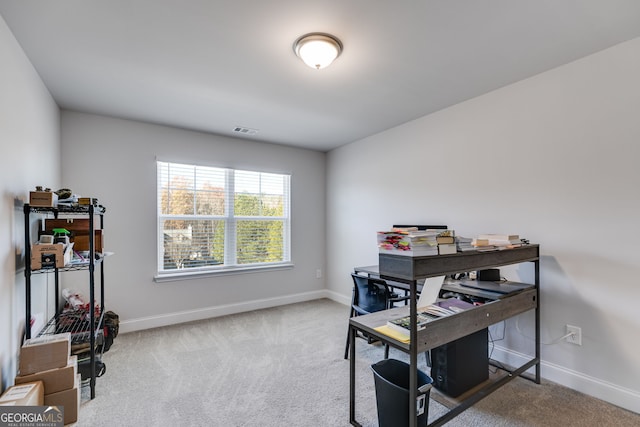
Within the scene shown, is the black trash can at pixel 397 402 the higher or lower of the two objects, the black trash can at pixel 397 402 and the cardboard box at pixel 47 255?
the lower

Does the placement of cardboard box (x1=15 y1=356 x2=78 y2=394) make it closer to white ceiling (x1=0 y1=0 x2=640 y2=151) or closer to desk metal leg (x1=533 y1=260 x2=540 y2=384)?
white ceiling (x1=0 y1=0 x2=640 y2=151)

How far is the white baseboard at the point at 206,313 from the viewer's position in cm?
346

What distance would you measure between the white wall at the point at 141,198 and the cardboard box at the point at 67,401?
5.31 ft

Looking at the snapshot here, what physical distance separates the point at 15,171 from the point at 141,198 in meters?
1.54

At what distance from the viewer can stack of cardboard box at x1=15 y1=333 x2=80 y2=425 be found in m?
1.83

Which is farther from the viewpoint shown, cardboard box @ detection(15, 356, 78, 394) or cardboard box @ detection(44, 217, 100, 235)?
cardboard box @ detection(44, 217, 100, 235)

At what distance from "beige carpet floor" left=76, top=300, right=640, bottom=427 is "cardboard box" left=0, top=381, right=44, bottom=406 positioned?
1.08ft

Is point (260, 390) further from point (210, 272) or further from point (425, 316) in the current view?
point (210, 272)

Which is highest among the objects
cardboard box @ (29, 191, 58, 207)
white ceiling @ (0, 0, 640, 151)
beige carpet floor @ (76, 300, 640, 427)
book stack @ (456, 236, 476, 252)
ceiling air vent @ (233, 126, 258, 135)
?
white ceiling @ (0, 0, 640, 151)

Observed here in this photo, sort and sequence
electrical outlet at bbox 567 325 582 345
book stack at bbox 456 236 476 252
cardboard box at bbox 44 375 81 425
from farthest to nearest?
electrical outlet at bbox 567 325 582 345 → cardboard box at bbox 44 375 81 425 → book stack at bbox 456 236 476 252

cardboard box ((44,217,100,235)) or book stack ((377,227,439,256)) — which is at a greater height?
cardboard box ((44,217,100,235))

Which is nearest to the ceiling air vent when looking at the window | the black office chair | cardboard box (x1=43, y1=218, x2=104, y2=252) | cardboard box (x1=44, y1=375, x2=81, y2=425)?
the window

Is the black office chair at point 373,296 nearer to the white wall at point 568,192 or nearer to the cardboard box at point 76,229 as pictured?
the white wall at point 568,192

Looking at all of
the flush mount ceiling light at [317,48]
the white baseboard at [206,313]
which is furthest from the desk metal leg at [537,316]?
the white baseboard at [206,313]
